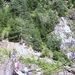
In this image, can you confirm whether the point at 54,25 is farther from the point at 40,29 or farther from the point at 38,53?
the point at 38,53

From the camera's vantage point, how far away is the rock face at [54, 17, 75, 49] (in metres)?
56.9

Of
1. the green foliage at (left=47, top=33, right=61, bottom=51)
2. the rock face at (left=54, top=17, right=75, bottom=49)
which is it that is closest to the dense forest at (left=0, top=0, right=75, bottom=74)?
the green foliage at (left=47, top=33, right=61, bottom=51)

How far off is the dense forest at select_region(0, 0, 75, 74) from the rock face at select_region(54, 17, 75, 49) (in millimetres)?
1167

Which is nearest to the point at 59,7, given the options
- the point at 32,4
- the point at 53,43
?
the point at 32,4

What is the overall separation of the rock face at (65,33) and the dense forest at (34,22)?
1.17 metres

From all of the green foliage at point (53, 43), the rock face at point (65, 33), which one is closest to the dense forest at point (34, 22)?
the green foliage at point (53, 43)

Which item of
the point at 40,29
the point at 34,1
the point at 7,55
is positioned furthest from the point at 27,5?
the point at 7,55

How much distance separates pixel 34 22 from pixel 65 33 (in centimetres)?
733

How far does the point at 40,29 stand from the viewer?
5497cm

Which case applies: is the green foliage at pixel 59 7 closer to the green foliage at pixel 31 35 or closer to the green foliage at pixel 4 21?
the green foliage at pixel 31 35

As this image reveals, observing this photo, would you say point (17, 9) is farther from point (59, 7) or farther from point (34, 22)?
point (59, 7)

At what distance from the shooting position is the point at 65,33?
58.5m

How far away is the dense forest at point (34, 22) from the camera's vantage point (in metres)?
48.3

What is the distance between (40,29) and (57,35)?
3505 millimetres
